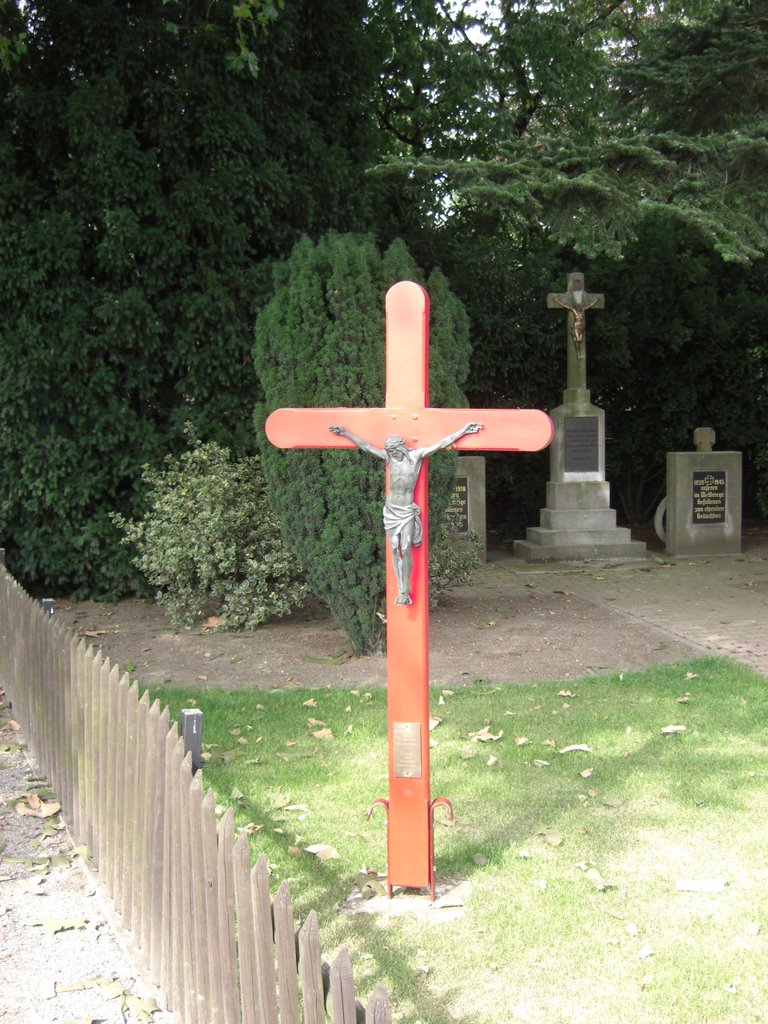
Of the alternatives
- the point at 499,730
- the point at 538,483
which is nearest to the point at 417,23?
the point at 538,483

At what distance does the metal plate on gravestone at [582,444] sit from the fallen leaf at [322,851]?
10312 mm

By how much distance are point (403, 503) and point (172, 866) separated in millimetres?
1650

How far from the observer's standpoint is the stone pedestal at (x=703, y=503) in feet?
47.1

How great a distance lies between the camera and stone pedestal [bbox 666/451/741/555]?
1437cm

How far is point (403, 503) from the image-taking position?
4.23 m

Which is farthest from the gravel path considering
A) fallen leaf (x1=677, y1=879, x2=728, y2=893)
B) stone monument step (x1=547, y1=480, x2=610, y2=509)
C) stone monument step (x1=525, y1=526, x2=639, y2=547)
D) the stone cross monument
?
stone monument step (x1=547, y1=480, x2=610, y2=509)

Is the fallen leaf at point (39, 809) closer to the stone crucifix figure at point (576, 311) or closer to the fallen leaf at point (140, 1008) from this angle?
the fallen leaf at point (140, 1008)

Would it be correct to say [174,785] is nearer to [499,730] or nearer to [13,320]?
[499,730]

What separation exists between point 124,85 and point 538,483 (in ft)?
28.6

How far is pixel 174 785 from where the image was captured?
11.6 ft

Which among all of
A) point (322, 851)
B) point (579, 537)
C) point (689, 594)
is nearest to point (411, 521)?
point (322, 851)

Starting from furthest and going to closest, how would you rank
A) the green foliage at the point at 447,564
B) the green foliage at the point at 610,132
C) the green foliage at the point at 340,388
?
the green foliage at the point at 447,564 < the green foliage at the point at 340,388 < the green foliage at the point at 610,132

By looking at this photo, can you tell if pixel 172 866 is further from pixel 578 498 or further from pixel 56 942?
pixel 578 498

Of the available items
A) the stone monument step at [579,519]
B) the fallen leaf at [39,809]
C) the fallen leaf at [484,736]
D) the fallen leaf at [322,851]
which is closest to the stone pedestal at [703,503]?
the stone monument step at [579,519]
